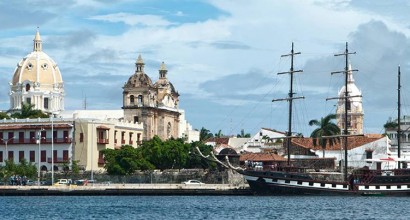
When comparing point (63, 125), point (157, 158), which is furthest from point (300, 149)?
point (63, 125)

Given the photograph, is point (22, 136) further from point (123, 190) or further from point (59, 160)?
point (123, 190)

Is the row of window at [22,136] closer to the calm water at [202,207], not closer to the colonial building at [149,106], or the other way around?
the colonial building at [149,106]

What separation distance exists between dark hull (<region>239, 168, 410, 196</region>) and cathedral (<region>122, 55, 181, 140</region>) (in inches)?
2046

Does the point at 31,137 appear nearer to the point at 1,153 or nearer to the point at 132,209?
the point at 1,153

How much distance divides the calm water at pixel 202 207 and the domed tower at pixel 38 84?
7139 centimetres

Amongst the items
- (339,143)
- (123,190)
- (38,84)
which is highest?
(38,84)

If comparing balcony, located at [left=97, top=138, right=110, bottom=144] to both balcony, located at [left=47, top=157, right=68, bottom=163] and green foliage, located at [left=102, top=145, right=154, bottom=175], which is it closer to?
balcony, located at [left=47, top=157, right=68, bottom=163]

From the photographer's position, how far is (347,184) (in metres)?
98.4

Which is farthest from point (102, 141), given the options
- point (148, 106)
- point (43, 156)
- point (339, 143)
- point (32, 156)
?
point (339, 143)

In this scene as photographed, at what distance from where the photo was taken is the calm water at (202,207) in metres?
70.9

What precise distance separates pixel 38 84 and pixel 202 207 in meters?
93.6

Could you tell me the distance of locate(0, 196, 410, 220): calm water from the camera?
70.9m

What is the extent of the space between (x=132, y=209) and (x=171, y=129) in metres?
80.9

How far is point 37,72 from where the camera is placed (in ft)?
559
